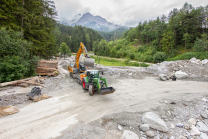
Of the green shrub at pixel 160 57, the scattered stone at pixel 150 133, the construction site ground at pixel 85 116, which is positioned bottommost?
the scattered stone at pixel 150 133

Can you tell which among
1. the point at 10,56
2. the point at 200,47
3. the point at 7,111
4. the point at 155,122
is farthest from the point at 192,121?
the point at 200,47

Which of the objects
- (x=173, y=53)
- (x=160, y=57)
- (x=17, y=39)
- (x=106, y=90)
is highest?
(x=173, y=53)

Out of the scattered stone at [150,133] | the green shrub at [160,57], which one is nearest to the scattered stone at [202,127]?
the scattered stone at [150,133]

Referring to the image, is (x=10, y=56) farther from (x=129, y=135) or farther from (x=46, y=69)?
(x=129, y=135)

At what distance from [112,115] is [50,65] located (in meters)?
13.4

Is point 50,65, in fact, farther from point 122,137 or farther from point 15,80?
point 122,137

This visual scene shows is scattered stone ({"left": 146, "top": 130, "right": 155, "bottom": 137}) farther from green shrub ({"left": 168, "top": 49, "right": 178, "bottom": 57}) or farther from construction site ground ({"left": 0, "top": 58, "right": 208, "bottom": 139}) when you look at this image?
green shrub ({"left": 168, "top": 49, "right": 178, "bottom": 57})

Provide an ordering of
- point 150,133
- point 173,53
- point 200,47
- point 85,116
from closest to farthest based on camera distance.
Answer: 1. point 150,133
2. point 85,116
3. point 200,47
4. point 173,53

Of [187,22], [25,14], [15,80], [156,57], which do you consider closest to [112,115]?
[15,80]

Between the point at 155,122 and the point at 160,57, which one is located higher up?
the point at 160,57

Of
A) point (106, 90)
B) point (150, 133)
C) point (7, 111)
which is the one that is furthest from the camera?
point (106, 90)

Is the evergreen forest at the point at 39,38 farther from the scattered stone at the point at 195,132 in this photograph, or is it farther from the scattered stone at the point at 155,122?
the scattered stone at the point at 195,132

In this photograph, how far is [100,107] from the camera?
6930 millimetres

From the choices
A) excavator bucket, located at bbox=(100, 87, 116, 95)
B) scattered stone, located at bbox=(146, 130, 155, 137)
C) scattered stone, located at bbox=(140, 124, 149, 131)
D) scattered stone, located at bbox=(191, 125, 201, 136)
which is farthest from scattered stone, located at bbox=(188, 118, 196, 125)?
excavator bucket, located at bbox=(100, 87, 116, 95)
